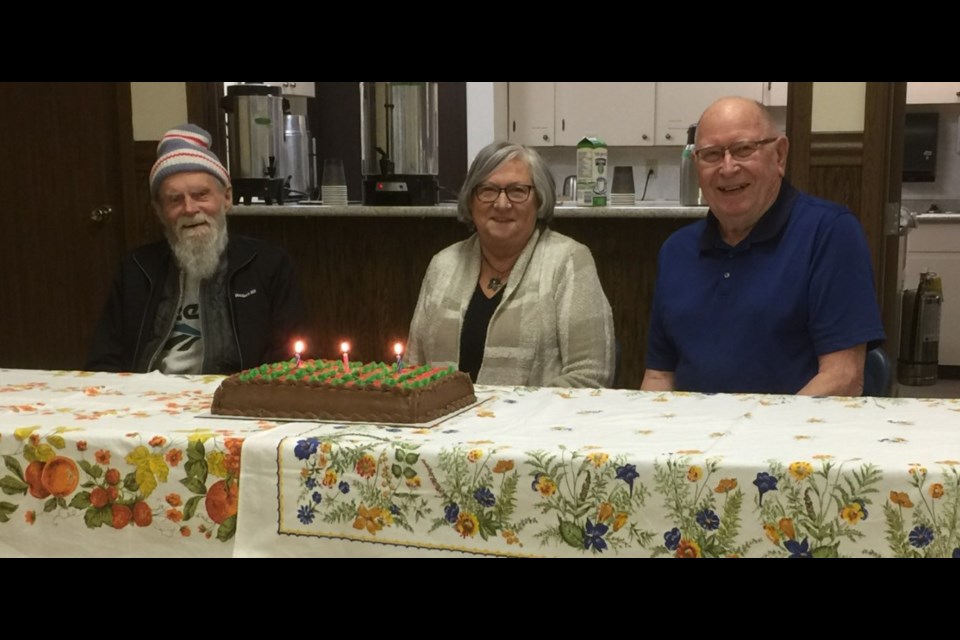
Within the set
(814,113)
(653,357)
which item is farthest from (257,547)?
(814,113)

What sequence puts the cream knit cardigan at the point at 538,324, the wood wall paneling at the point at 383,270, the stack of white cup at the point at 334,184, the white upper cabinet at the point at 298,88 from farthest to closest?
the white upper cabinet at the point at 298,88, the stack of white cup at the point at 334,184, the wood wall paneling at the point at 383,270, the cream knit cardigan at the point at 538,324

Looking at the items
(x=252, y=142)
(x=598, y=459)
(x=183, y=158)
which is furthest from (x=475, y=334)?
(x=252, y=142)

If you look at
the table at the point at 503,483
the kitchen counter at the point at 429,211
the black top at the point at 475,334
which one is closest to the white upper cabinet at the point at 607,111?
the kitchen counter at the point at 429,211

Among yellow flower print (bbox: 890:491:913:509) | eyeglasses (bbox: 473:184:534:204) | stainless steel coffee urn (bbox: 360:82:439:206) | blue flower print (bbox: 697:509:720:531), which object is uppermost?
stainless steel coffee urn (bbox: 360:82:439:206)

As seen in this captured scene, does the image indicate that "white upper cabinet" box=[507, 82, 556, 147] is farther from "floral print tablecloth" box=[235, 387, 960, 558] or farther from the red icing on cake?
"floral print tablecloth" box=[235, 387, 960, 558]

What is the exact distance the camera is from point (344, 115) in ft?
20.1

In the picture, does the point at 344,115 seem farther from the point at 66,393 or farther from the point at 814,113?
the point at 66,393

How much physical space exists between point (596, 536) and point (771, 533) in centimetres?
22

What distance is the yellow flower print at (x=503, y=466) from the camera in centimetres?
131

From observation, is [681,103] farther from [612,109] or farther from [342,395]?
[342,395]

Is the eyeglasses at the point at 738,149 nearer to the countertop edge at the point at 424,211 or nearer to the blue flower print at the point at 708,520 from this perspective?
the countertop edge at the point at 424,211

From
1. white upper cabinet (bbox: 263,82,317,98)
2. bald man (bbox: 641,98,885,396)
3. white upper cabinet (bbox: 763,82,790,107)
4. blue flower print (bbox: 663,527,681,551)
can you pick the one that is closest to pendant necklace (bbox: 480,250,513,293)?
bald man (bbox: 641,98,885,396)

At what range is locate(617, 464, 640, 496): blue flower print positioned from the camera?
1277mm

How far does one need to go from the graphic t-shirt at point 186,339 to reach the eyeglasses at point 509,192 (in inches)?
30.6
